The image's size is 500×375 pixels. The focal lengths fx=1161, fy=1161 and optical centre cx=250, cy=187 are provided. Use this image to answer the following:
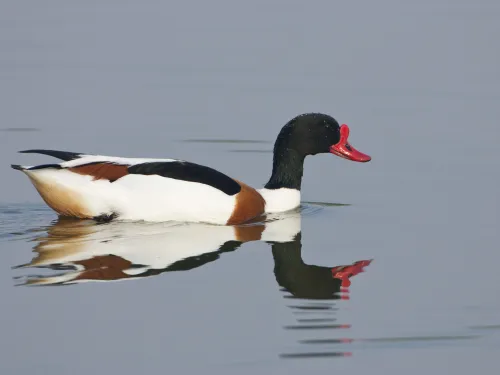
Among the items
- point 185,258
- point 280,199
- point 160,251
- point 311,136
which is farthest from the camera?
point 311,136

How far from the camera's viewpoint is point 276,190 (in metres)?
11.3

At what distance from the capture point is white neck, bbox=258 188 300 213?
11210 millimetres

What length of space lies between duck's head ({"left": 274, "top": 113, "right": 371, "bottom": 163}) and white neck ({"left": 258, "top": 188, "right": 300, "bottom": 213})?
1.33 ft

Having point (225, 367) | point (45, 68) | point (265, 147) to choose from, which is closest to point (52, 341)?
point (225, 367)

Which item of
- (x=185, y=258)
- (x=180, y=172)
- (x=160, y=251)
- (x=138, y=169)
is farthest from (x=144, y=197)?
(x=185, y=258)

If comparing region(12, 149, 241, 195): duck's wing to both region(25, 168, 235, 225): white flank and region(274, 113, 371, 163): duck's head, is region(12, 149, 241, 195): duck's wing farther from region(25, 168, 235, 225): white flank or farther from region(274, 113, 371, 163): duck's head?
region(274, 113, 371, 163): duck's head

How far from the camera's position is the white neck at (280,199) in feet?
36.8

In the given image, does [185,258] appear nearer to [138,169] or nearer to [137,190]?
[137,190]

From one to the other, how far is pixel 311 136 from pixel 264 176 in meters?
1.12

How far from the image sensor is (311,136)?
1141cm

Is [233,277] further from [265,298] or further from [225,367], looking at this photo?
[225,367]

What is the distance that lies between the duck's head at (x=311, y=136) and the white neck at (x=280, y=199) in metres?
0.40

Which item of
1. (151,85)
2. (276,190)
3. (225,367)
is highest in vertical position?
(151,85)

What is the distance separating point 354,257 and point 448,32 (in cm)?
941
